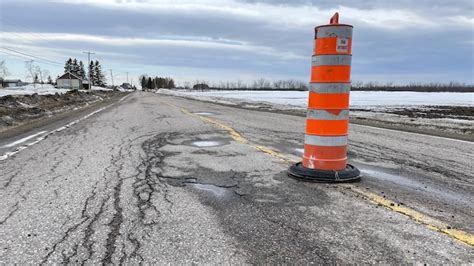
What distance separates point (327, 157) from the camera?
5062 mm

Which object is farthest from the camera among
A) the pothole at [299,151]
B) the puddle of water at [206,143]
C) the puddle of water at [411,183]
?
the puddle of water at [206,143]

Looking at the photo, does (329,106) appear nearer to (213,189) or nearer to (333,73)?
(333,73)

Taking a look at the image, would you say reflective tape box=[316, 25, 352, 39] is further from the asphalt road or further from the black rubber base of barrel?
the asphalt road

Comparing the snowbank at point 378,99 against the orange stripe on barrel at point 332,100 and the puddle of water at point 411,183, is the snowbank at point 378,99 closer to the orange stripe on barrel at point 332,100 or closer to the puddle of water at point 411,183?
the puddle of water at point 411,183

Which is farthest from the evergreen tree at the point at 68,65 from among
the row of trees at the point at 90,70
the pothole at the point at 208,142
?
the pothole at the point at 208,142

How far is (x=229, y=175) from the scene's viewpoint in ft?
17.7

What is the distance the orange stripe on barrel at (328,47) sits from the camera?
4.90 metres

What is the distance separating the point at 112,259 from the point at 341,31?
11.9 feet

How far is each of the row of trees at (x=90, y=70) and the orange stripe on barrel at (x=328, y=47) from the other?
147m

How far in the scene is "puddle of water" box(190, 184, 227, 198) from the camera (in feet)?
14.8

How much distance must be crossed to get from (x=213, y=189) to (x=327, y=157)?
1.48 metres

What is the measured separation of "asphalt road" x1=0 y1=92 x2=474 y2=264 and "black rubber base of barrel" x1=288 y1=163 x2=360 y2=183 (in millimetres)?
124

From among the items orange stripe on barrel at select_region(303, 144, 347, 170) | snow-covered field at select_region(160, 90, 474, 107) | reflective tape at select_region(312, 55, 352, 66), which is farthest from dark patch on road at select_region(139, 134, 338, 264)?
snow-covered field at select_region(160, 90, 474, 107)

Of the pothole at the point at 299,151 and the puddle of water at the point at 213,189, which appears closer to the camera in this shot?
the puddle of water at the point at 213,189
